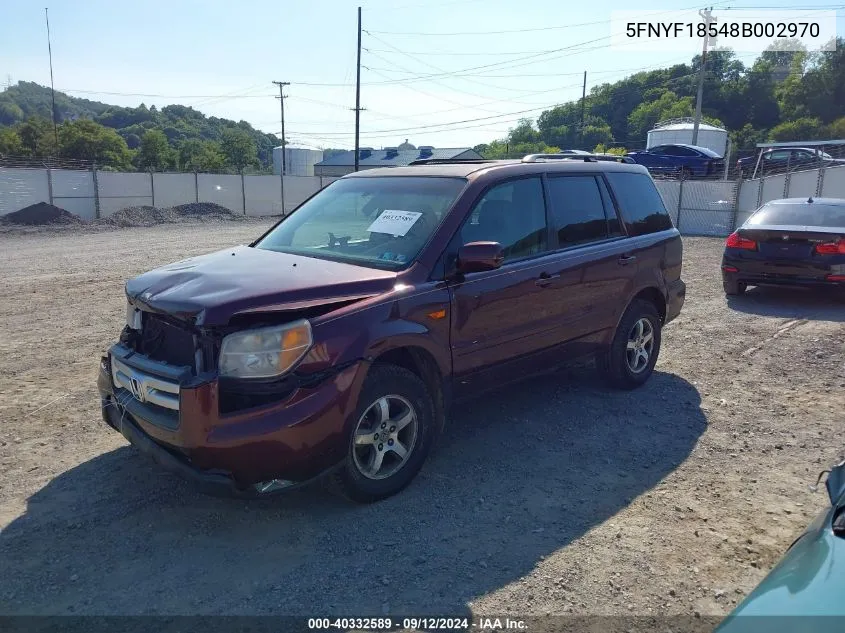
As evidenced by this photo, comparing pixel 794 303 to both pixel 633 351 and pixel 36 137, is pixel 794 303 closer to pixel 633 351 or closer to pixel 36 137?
pixel 633 351

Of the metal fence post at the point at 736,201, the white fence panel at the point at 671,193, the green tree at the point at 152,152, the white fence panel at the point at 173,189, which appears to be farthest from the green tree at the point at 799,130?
the green tree at the point at 152,152

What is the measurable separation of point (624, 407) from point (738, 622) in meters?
3.82

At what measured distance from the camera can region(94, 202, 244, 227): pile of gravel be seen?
26888 mm

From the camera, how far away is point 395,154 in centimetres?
8012

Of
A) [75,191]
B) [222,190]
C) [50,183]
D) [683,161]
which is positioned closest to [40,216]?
[50,183]

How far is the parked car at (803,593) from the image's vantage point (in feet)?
5.91

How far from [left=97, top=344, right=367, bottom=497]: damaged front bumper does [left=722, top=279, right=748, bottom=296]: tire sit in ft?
27.8

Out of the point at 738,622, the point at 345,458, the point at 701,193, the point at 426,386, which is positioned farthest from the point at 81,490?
the point at 701,193

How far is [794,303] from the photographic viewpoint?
10.1m

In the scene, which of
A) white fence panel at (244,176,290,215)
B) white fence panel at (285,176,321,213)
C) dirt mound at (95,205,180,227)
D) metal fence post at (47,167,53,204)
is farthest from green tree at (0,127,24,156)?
dirt mound at (95,205,180,227)

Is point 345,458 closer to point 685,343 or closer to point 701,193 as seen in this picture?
point 685,343

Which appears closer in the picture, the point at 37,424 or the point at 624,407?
the point at 37,424

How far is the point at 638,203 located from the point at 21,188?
27.8m

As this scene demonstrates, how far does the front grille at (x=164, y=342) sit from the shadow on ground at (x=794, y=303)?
821cm
